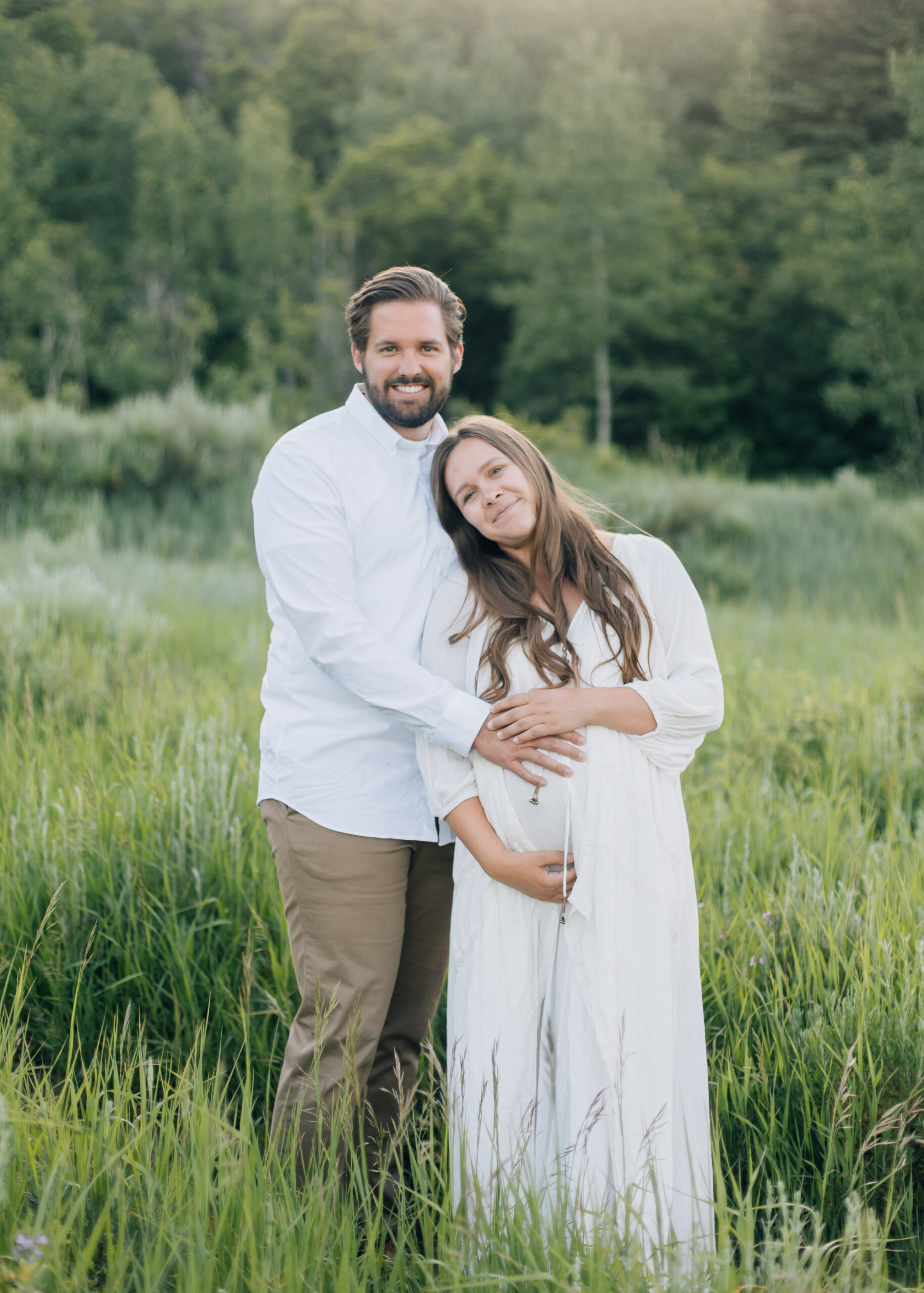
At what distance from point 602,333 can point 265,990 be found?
28.4m

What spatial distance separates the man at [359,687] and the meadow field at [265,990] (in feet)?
0.82

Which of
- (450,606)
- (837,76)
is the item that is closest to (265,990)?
(450,606)

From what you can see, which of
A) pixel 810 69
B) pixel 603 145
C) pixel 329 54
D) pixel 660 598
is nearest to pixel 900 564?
pixel 660 598

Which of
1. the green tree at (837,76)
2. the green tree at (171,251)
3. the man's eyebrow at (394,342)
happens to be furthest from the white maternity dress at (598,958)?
the green tree at (837,76)

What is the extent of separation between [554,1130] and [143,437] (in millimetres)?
12701

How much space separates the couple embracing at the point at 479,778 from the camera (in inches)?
81.4

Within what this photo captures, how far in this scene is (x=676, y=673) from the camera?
Answer: 88.7 inches

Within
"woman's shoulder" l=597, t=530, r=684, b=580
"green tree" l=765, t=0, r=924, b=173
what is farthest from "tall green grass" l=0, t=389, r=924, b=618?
"green tree" l=765, t=0, r=924, b=173

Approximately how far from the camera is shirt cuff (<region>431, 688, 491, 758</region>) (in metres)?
2.14

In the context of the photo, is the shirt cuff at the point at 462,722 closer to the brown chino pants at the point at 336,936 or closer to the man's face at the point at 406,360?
the brown chino pants at the point at 336,936

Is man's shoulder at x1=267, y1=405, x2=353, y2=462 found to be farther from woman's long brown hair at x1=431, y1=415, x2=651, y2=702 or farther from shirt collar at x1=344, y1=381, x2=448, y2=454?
woman's long brown hair at x1=431, y1=415, x2=651, y2=702

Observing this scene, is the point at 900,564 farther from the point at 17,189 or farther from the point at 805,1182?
the point at 17,189

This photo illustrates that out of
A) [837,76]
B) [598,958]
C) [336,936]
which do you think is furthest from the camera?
[837,76]

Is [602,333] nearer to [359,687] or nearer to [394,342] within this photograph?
[394,342]
